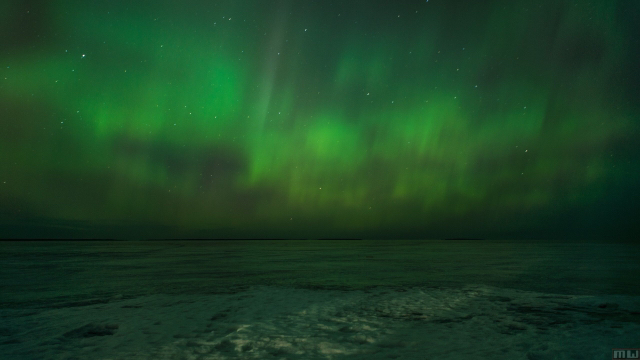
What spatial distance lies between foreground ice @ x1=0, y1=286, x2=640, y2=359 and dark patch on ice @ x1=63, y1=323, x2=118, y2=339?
0.02m

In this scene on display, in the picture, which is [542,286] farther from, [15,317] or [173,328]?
[15,317]

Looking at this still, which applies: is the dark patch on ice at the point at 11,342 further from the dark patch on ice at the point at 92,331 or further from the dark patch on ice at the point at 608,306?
the dark patch on ice at the point at 608,306

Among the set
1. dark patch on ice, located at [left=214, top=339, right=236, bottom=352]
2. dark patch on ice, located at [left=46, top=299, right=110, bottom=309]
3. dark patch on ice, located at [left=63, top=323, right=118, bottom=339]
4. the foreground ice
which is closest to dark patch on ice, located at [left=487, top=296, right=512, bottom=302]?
the foreground ice

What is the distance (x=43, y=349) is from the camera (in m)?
5.68

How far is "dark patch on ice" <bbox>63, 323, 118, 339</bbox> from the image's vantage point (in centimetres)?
643

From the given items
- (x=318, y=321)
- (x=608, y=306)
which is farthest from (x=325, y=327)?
(x=608, y=306)

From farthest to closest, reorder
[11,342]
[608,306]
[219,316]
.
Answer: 1. [608,306]
2. [219,316]
3. [11,342]

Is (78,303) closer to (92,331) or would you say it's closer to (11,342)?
(92,331)

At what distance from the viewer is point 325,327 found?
706cm

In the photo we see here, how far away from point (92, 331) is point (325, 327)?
14.0 feet

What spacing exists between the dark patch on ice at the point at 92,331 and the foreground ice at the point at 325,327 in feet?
0.05

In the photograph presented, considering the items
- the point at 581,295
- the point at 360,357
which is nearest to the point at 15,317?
the point at 360,357

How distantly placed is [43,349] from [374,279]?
36.9 feet

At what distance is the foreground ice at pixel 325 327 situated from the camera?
221 inches
